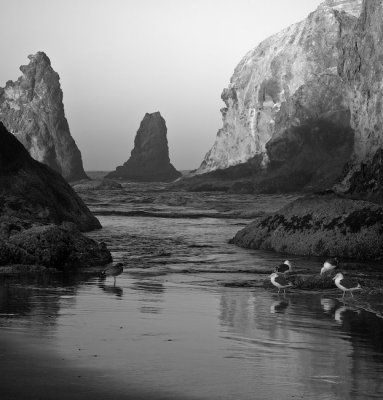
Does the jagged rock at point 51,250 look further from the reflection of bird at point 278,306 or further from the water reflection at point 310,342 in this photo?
the reflection of bird at point 278,306

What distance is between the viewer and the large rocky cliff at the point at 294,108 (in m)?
109

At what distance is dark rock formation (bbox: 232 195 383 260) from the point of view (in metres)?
20.4

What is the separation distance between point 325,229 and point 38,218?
25.8 ft

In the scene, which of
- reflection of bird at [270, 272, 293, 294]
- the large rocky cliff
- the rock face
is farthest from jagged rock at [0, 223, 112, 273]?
the large rocky cliff

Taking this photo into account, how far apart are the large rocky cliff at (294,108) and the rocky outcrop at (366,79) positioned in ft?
12.2

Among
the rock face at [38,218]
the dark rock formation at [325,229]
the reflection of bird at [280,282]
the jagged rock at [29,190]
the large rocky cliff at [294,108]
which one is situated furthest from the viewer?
the large rocky cliff at [294,108]

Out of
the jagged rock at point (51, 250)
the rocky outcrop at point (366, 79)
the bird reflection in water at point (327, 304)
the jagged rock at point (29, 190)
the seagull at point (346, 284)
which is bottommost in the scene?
the bird reflection in water at point (327, 304)

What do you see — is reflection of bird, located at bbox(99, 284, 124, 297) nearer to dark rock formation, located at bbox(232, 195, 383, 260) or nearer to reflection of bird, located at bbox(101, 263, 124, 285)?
reflection of bird, located at bbox(101, 263, 124, 285)

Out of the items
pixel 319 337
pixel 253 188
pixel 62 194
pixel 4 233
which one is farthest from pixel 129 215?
pixel 253 188

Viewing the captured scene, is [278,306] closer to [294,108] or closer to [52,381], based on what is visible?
[52,381]

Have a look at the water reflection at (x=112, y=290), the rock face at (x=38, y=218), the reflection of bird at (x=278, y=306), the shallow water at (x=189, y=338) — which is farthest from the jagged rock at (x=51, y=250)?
the reflection of bird at (x=278, y=306)

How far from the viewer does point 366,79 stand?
6019cm

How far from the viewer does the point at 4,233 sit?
57.0 feet

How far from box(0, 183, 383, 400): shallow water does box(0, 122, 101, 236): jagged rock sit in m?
7.20
